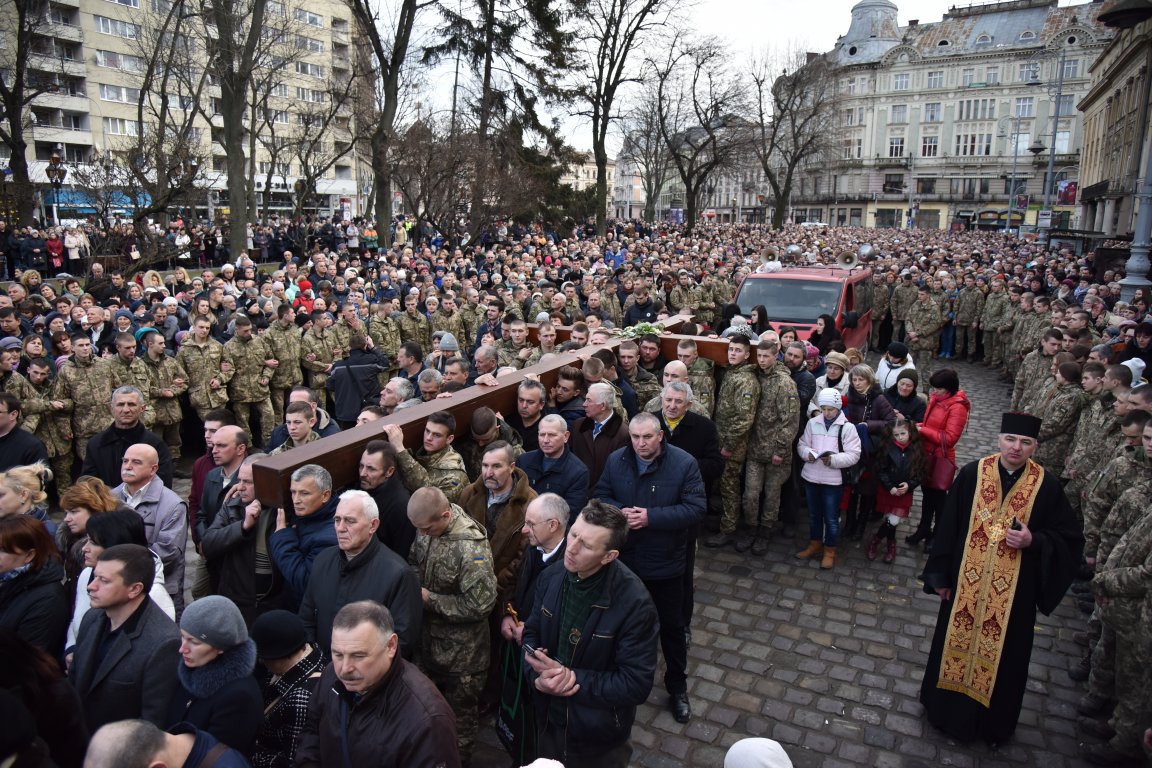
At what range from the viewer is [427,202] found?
23.1 m

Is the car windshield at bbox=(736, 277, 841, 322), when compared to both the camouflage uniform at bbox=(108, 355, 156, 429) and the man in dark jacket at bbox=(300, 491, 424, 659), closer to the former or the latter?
the camouflage uniform at bbox=(108, 355, 156, 429)

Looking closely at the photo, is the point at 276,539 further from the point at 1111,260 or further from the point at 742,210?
the point at 742,210

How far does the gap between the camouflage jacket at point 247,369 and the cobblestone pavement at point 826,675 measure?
20.5 ft

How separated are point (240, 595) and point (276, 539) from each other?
506 mm

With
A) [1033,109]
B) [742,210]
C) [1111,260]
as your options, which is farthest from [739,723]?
[742,210]

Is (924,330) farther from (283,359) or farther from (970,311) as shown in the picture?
(283,359)

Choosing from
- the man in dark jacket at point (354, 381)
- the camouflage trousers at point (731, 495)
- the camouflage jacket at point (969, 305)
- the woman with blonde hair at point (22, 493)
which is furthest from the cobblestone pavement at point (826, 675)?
the camouflage jacket at point (969, 305)

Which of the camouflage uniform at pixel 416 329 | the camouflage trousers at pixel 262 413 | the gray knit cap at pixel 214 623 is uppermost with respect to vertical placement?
the camouflage uniform at pixel 416 329

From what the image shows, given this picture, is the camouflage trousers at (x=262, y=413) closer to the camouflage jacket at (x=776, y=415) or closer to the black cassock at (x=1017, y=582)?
the camouflage jacket at (x=776, y=415)

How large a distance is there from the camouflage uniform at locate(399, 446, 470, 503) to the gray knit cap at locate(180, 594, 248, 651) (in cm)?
185

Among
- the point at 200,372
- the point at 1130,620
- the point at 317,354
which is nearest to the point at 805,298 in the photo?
the point at 317,354

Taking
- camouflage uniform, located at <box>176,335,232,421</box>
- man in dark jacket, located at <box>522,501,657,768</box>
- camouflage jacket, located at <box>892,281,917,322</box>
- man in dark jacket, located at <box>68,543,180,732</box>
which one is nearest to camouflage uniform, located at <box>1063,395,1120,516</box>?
man in dark jacket, located at <box>522,501,657,768</box>

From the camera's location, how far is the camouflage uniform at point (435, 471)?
479cm

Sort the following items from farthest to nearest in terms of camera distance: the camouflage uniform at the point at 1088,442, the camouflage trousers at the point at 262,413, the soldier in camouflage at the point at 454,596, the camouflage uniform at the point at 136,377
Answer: the camouflage trousers at the point at 262,413, the camouflage uniform at the point at 136,377, the camouflage uniform at the point at 1088,442, the soldier in camouflage at the point at 454,596
